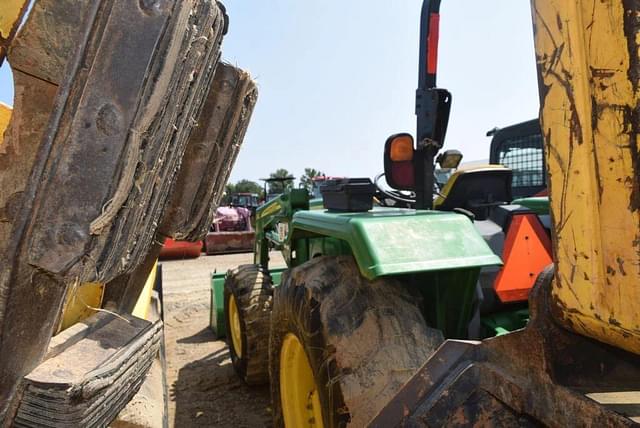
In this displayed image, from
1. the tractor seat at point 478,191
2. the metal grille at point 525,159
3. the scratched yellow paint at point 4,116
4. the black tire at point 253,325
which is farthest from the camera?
the metal grille at point 525,159

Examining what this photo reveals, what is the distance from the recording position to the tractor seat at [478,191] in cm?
263

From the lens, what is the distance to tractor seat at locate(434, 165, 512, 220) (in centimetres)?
263

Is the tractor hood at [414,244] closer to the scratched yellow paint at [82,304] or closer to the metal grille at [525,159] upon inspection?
the scratched yellow paint at [82,304]

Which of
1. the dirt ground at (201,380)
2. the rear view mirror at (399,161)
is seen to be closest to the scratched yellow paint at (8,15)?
the rear view mirror at (399,161)

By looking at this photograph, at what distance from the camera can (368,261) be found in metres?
1.68

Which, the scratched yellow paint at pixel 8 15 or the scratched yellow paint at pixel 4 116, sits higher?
the scratched yellow paint at pixel 8 15

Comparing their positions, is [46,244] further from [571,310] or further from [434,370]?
[571,310]

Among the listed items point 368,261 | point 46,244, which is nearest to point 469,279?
point 368,261

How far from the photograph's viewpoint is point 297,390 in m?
2.38

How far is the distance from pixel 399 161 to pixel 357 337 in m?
1.05

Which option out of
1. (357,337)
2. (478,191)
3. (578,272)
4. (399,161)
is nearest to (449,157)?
(478,191)

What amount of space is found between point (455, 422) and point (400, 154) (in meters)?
1.57

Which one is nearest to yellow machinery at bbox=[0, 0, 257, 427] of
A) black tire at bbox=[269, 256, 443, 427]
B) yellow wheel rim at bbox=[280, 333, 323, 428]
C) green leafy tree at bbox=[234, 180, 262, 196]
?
black tire at bbox=[269, 256, 443, 427]

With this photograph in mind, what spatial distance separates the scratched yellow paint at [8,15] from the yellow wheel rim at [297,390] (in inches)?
66.3
